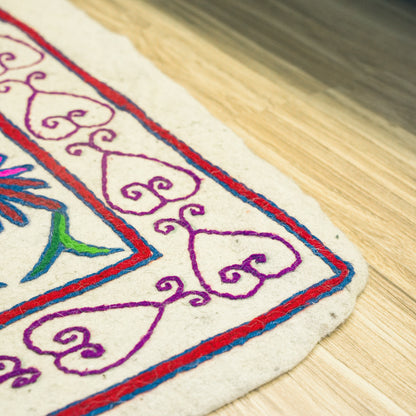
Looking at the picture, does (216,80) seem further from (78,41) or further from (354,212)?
(354,212)

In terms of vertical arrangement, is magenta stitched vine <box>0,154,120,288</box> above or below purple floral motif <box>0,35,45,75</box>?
below

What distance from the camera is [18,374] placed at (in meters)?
0.75

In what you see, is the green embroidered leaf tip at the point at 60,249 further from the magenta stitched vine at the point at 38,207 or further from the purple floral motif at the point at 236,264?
the purple floral motif at the point at 236,264

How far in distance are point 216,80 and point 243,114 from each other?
0.13 m

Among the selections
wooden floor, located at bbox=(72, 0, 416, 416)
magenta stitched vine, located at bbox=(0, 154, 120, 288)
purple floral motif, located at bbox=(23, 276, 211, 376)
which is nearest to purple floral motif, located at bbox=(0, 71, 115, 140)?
A: magenta stitched vine, located at bbox=(0, 154, 120, 288)

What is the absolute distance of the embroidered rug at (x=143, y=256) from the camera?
2.52 feet

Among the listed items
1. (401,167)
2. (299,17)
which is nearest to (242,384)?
(401,167)

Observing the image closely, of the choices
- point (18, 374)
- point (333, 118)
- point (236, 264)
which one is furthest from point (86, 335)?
point (333, 118)

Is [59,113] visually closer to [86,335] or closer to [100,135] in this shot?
[100,135]

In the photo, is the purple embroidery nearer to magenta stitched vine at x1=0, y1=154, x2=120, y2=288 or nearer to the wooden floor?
magenta stitched vine at x1=0, y1=154, x2=120, y2=288

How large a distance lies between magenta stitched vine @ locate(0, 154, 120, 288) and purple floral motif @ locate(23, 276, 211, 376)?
9 cm

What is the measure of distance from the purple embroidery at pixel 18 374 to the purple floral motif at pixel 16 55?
2.23 feet

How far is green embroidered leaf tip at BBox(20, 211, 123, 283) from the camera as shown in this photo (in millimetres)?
881

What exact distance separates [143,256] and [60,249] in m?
0.12
